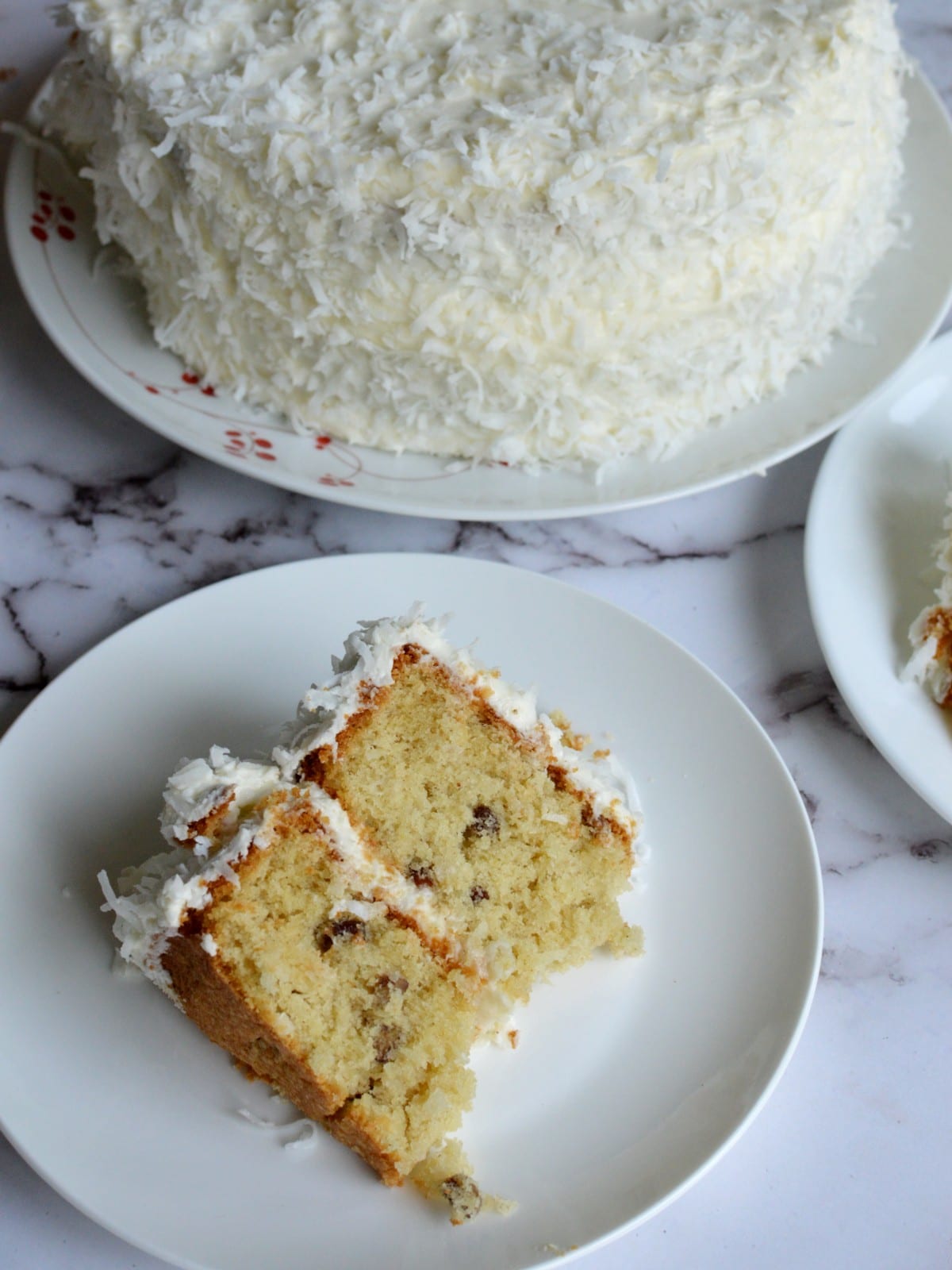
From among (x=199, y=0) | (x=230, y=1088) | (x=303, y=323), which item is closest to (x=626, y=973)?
(x=230, y=1088)

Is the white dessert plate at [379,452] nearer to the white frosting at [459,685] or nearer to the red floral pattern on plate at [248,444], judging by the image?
the red floral pattern on plate at [248,444]

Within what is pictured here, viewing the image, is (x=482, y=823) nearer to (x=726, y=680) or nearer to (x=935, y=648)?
(x=726, y=680)

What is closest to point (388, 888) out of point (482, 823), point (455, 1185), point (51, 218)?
point (482, 823)

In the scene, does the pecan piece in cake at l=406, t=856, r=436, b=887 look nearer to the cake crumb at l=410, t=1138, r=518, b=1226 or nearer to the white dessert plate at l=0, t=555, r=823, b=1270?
the white dessert plate at l=0, t=555, r=823, b=1270

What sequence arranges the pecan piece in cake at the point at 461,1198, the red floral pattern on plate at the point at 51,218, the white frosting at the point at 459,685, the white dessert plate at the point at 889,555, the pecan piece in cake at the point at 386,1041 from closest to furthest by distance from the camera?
the pecan piece in cake at the point at 461,1198 → the pecan piece in cake at the point at 386,1041 → the white frosting at the point at 459,685 → the white dessert plate at the point at 889,555 → the red floral pattern on plate at the point at 51,218

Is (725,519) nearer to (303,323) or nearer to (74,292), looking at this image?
(303,323)

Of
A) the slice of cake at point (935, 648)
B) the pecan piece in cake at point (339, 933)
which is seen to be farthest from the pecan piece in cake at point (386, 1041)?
the slice of cake at point (935, 648)
